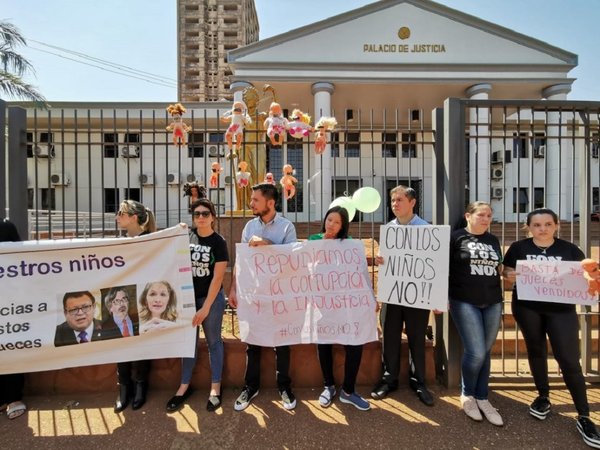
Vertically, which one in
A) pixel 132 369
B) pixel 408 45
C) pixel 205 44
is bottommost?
pixel 132 369

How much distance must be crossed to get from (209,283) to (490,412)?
2.66m

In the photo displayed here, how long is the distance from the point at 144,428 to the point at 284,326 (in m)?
1.41

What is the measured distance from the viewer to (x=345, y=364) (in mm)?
3275

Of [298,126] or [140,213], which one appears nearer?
[140,213]

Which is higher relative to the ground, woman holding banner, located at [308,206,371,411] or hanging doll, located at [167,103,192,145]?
A: hanging doll, located at [167,103,192,145]

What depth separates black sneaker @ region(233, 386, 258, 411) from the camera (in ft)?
10.5

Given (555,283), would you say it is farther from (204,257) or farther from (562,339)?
(204,257)

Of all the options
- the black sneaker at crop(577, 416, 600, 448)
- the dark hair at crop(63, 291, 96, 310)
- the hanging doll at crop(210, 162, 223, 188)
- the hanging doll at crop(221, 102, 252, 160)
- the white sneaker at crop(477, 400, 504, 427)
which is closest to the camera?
the black sneaker at crop(577, 416, 600, 448)

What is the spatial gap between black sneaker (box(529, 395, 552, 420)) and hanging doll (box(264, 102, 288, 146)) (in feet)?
11.5

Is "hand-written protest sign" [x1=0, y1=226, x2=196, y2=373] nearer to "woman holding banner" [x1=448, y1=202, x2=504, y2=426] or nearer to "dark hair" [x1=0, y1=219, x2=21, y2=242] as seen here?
"dark hair" [x1=0, y1=219, x2=21, y2=242]

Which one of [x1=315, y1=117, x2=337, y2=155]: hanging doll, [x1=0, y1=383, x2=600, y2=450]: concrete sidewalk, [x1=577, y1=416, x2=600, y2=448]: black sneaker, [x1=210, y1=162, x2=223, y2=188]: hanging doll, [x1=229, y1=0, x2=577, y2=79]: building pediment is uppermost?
[x1=229, y1=0, x2=577, y2=79]: building pediment

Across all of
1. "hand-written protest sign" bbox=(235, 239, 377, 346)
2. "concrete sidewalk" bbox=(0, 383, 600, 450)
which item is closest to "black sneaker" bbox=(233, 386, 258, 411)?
"concrete sidewalk" bbox=(0, 383, 600, 450)

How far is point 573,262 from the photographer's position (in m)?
2.92

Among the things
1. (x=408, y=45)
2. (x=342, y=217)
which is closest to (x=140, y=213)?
(x=342, y=217)
